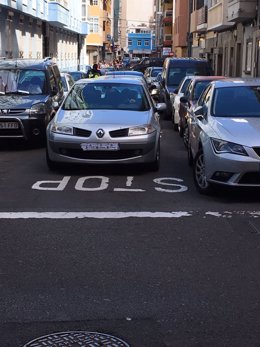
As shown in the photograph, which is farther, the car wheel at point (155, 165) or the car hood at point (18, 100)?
the car hood at point (18, 100)

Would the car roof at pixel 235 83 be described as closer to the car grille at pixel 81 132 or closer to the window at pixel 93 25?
the car grille at pixel 81 132

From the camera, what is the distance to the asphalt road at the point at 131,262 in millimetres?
4184

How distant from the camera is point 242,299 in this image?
4.66 m

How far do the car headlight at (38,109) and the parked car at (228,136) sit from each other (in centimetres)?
415

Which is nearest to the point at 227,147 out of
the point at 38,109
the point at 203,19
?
the point at 38,109

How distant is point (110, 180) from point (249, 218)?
9.14ft

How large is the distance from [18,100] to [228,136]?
6.20 meters

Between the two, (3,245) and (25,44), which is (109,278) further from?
(25,44)

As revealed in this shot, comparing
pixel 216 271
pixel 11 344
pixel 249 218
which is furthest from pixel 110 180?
pixel 11 344

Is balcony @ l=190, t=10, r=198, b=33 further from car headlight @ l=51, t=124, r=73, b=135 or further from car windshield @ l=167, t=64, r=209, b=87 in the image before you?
car headlight @ l=51, t=124, r=73, b=135

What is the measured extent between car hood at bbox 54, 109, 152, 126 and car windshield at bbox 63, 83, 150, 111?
1.06 feet

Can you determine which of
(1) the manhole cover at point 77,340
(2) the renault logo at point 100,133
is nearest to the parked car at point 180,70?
(2) the renault logo at point 100,133

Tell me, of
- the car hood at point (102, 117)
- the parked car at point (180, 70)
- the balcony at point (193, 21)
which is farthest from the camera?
the balcony at point (193, 21)

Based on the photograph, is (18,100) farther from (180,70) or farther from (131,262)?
(180,70)
